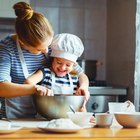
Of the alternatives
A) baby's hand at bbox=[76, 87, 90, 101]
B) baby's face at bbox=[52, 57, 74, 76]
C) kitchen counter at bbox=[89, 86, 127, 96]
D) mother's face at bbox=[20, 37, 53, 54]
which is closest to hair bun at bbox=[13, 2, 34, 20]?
mother's face at bbox=[20, 37, 53, 54]

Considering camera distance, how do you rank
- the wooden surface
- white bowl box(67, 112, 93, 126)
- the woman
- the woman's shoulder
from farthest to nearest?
the woman's shoulder
the woman
white bowl box(67, 112, 93, 126)
the wooden surface

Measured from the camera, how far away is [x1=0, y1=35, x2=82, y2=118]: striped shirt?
1.73 metres

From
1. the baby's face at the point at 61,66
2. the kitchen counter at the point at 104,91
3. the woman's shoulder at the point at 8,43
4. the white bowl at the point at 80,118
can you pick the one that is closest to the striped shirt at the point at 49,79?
the baby's face at the point at 61,66

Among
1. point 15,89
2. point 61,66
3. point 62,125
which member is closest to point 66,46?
point 61,66

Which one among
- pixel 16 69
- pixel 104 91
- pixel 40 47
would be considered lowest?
pixel 104 91

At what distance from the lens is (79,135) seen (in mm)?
1198

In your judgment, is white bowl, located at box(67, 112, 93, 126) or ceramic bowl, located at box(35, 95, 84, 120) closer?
white bowl, located at box(67, 112, 93, 126)

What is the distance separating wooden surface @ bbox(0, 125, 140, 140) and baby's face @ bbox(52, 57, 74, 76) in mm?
528

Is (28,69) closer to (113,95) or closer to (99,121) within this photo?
(99,121)

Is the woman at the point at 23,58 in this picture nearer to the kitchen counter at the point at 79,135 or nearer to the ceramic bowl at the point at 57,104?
the ceramic bowl at the point at 57,104

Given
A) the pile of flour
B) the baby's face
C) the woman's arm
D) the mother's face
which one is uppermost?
the mother's face

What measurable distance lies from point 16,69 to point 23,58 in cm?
6

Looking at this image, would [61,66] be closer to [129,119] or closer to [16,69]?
[16,69]

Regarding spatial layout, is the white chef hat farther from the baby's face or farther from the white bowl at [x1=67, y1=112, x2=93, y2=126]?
the white bowl at [x1=67, y1=112, x2=93, y2=126]
